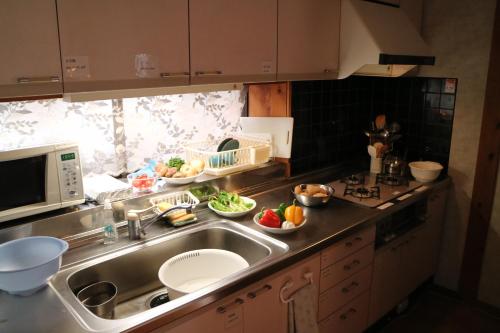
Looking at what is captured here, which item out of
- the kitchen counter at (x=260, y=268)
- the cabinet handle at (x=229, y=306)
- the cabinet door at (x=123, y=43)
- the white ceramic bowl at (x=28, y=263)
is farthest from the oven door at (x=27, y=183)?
the cabinet handle at (x=229, y=306)

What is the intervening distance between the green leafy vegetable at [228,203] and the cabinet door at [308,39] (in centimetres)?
63

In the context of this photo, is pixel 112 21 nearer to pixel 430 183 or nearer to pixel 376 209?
pixel 376 209

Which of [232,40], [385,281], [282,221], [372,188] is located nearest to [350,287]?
[385,281]

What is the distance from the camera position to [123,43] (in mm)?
1446

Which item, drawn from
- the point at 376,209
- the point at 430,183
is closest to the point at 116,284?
the point at 376,209

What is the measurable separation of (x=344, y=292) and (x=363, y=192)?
1.90 feet

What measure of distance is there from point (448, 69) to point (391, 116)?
0.50m

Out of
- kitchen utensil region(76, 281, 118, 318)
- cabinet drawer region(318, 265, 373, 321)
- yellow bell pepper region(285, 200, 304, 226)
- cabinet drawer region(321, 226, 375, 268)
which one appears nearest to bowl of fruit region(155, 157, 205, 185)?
yellow bell pepper region(285, 200, 304, 226)

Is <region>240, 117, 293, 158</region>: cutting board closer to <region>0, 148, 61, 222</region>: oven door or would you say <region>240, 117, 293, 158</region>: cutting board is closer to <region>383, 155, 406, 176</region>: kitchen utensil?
<region>383, 155, 406, 176</region>: kitchen utensil

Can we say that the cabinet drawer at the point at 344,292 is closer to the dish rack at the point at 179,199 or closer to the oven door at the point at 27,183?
the dish rack at the point at 179,199

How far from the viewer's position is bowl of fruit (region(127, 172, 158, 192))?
6.37 ft

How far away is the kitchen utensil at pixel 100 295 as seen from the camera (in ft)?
4.70

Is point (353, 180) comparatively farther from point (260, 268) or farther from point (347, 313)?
point (260, 268)

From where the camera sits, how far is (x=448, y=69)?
104 inches
